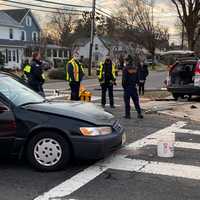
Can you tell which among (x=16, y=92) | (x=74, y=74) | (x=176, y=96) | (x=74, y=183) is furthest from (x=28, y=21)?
(x=74, y=183)

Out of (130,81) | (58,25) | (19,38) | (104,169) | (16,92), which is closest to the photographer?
(104,169)

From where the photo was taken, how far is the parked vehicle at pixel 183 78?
1850cm

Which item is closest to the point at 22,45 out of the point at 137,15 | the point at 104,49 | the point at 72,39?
the point at 137,15

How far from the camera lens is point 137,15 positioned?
261 ft

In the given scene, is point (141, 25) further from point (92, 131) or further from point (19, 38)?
point (92, 131)

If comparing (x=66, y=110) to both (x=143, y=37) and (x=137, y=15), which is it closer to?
(x=137, y=15)

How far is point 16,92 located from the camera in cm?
762

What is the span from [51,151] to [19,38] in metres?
62.8

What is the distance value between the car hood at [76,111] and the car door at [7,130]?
1.05 ft

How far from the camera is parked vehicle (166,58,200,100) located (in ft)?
60.7

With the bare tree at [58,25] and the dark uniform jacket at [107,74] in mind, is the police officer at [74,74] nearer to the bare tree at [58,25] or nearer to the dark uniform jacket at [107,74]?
the dark uniform jacket at [107,74]

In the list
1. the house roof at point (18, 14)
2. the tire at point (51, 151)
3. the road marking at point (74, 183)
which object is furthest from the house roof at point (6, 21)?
the road marking at point (74, 183)

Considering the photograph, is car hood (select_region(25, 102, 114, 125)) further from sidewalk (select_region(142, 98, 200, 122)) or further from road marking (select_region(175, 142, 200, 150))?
sidewalk (select_region(142, 98, 200, 122))

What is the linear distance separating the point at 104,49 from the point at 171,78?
83.6 m
